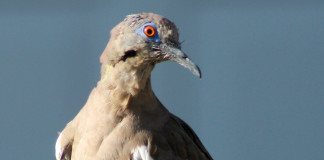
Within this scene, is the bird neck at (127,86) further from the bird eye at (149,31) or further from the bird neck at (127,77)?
the bird eye at (149,31)

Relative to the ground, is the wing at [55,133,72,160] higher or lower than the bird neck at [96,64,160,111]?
lower

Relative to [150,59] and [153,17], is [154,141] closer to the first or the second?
[150,59]

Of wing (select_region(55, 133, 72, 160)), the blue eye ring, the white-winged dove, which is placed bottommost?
wing (select_region(55, 133, 72, 160))

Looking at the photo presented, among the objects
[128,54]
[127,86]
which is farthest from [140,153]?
[128,54]

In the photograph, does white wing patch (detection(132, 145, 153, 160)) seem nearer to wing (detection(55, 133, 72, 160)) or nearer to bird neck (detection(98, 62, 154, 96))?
bird neck (detection(98, 62, 154, 96))

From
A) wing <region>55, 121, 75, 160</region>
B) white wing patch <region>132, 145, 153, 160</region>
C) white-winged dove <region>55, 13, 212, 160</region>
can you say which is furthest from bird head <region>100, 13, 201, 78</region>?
wing <region>55, 121, 75, 160</region>

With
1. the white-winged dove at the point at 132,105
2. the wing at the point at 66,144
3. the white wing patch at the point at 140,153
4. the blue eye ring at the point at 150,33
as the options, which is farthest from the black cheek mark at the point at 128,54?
the wing at the point at 66,144

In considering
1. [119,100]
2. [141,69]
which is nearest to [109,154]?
[119,100]

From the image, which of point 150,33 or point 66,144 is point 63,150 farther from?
point 150,33

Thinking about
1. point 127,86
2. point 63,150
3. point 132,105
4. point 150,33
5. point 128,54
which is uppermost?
point 150,33
